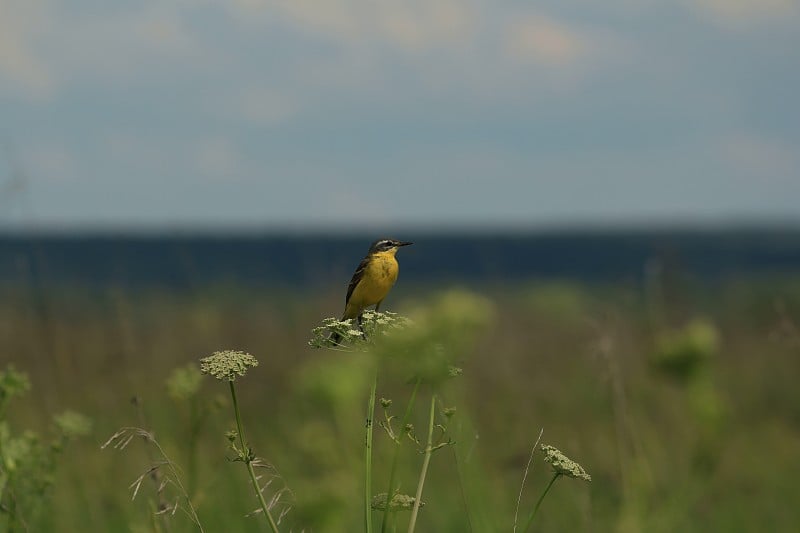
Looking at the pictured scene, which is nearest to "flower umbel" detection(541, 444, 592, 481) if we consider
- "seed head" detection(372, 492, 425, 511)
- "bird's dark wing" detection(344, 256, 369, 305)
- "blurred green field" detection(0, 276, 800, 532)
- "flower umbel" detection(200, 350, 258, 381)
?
"blurred green field" detection(0, 276, 800, 532)

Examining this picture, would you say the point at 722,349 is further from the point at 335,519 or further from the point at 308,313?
the point at 335,519

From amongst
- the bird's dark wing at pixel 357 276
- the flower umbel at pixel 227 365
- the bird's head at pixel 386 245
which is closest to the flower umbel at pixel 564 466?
the flower umbel at pixel 227 365

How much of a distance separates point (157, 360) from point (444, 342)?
14.0 m

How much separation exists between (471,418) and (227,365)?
9545 mm

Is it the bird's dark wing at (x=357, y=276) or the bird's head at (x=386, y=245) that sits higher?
the bird's head at (x=386, y=245)

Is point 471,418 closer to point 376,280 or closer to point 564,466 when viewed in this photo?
point 376,280

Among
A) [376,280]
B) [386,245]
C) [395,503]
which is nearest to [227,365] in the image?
[395,503]

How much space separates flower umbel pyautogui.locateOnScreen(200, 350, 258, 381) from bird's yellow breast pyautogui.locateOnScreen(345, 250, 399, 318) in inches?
58.4

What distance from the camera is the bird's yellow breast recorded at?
164 inches

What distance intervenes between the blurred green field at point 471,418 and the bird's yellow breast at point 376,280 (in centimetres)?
40

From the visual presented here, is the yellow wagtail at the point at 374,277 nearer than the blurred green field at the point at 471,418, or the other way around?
the blurred green field at the point at 471,418

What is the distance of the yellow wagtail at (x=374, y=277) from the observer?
4164mm

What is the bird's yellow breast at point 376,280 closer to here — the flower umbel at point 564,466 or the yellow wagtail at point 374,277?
the yellow wagtail at point 374,277

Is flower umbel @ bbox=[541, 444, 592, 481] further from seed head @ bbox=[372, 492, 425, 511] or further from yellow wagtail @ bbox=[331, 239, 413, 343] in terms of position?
yellow wagtail @ bbox=[331, 239, 413, 343]
